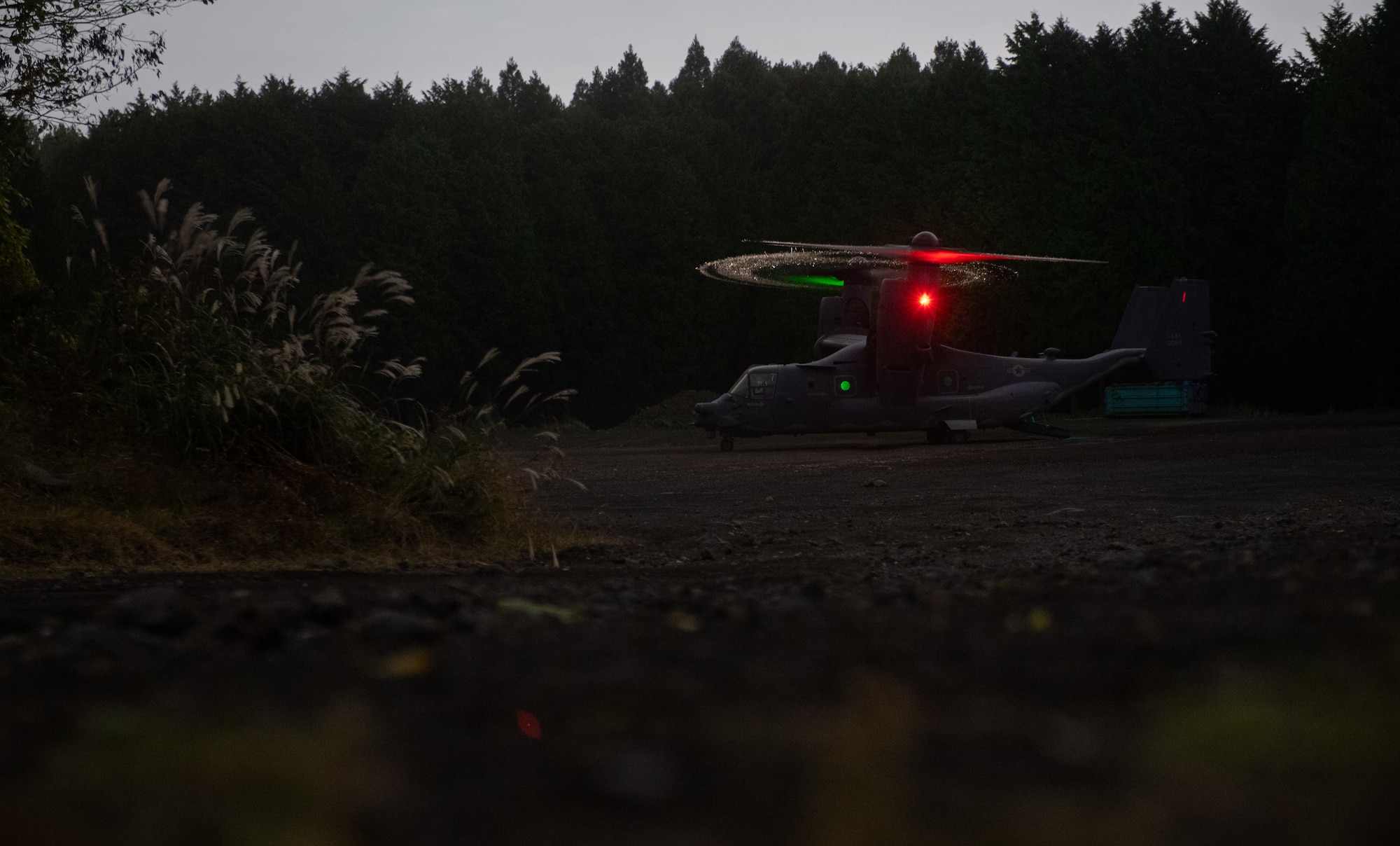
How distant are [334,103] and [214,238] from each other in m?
37.9

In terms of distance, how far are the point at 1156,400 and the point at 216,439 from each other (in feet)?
80.4

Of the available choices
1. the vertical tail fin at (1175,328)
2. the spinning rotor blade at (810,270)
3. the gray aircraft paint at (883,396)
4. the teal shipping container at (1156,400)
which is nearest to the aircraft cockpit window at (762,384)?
the gray aircraft paint at (883,396)

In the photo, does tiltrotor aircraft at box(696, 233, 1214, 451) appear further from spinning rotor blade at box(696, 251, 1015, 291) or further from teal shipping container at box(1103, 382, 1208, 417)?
teal shipping container at box(1103, 382, 1208, 417)

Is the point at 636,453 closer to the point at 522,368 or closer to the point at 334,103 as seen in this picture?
the point at 522,368

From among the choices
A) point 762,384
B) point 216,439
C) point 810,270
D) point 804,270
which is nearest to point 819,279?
point 810,270

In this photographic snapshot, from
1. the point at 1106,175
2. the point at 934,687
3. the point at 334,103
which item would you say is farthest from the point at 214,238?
the point at 334,103

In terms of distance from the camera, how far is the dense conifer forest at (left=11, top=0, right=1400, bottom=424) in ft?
103

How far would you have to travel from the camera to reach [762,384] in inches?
891

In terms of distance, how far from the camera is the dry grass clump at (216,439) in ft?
24.1

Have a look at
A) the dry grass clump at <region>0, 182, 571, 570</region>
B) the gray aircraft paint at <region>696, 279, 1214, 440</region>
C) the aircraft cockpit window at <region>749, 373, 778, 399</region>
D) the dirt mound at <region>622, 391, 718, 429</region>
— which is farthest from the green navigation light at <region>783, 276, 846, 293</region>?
the dry grass clump at <region>0, 182, 571, 570</region>

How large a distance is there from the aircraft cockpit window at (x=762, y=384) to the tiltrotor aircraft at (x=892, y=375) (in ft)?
0.04

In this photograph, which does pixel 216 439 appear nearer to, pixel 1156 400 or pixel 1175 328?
pixel 1175 328

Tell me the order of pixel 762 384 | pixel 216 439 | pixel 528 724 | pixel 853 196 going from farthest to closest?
pixel 853 196, pixel 762 384, pixel 216 439, pixel 528 724

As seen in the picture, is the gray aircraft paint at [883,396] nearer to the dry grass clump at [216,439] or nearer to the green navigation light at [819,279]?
the green navigation light at [819,279]
